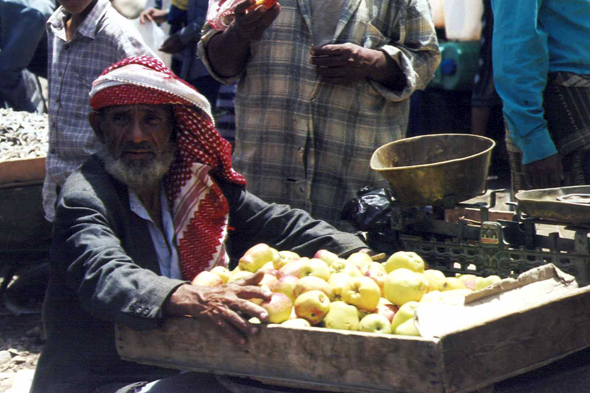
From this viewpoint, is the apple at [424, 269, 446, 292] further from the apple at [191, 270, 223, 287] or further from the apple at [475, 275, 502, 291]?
the apple at [191, 270, 223, 287]

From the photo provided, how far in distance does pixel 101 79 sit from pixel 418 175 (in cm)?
112

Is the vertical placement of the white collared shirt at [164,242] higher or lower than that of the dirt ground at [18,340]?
higher

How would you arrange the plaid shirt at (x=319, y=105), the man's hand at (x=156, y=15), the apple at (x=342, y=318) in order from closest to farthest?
the apple at (x=342, y=318) < the plaid shirt at (x=319, y=105) < the man's hand at (x=156, y=15)

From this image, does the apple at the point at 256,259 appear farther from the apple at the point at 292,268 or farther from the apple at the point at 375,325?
the apple at the point at 375,325

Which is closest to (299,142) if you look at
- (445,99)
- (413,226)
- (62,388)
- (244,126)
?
(244,126)

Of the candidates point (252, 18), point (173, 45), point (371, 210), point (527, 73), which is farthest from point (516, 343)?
point (173, 45)

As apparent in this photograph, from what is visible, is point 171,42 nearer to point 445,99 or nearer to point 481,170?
point 445,99

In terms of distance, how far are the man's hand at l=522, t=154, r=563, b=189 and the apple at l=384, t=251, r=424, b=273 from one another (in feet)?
3.59

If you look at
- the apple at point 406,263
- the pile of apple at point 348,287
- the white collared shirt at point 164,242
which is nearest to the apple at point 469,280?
the pile of apple at point 348,287

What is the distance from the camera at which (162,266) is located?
2.85 m

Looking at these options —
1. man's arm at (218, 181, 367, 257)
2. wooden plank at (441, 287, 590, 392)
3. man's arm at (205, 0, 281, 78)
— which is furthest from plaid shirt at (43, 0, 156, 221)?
wooden plank at (441, 287, 590, 392)

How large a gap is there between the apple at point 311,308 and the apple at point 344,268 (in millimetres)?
279

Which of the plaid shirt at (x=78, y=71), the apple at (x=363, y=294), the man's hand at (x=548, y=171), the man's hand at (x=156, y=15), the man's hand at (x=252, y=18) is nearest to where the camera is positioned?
the apple at (x=363, y=294)

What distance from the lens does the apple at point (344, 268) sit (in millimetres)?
2543
